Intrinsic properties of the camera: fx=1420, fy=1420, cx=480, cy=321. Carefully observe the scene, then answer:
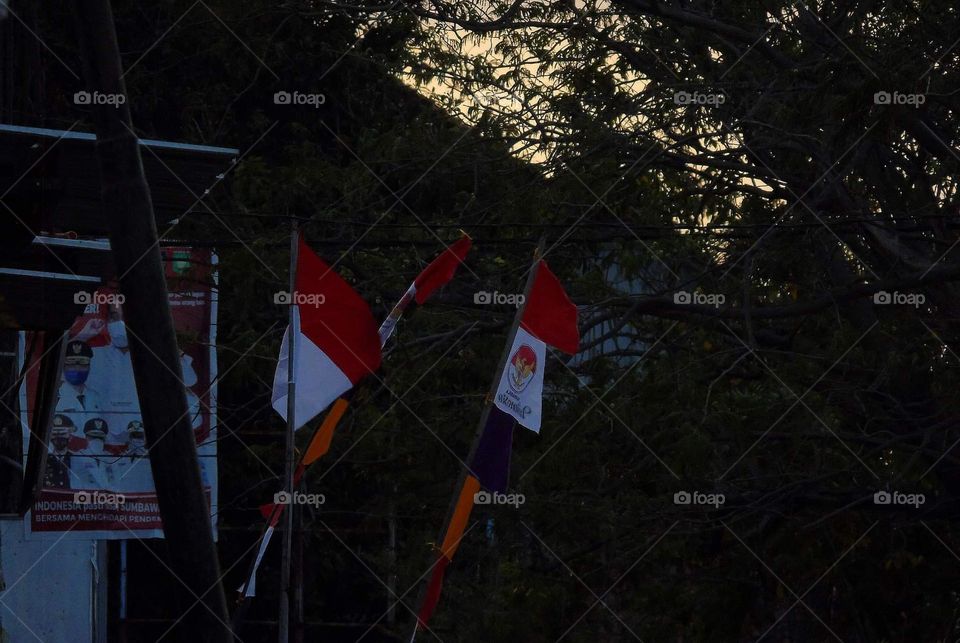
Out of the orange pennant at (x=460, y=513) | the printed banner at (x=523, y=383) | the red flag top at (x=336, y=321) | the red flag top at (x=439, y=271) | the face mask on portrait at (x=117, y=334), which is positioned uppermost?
→ the face mask on portrait at (x=117, y=334)

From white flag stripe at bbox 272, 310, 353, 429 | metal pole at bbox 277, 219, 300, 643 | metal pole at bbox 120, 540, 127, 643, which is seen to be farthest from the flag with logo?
metal pole at bbox 120, 540, 127, 643

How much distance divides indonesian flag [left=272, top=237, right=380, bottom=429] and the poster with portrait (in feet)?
14.7

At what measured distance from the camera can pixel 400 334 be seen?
32.6ft

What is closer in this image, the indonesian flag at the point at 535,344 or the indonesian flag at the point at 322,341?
the indonesian flag at the point at 322,341

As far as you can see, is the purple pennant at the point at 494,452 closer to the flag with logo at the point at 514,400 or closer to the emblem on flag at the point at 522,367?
the flag with logo at the point at 514,400

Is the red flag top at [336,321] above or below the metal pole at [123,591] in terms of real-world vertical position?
above

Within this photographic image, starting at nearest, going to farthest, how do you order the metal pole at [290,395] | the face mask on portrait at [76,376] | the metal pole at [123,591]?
the metal pole at [290,395]
the face mask on portrait at [76,376]
the metal pole at [123,591]

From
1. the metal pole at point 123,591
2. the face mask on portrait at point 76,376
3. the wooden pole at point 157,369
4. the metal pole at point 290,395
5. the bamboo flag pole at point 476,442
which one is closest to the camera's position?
the wooden pole at point 157,369

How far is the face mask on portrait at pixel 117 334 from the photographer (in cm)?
1223

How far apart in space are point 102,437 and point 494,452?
555 centimetres

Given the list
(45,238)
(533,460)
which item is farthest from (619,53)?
(45,238)

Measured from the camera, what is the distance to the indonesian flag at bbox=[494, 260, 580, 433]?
24.8 feet

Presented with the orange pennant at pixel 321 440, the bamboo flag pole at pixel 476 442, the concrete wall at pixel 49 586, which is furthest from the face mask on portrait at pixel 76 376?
the bamboo flag pole at pixel 476 442

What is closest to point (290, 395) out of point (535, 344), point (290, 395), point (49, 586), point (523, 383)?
point (290, 395)
